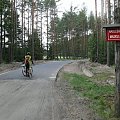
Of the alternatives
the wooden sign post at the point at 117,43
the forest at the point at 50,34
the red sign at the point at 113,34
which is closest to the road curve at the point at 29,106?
the wooden sign post at the point at 117,43

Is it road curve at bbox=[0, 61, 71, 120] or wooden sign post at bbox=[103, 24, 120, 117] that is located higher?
wooden sign post at bbox=[103, 24, 120, 117]

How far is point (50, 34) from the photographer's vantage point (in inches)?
3629

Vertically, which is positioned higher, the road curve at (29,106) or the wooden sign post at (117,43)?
the wooden sign post at (117,43)

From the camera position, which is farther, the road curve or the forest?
the forest

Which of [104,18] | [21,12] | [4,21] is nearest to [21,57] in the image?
[21,12]

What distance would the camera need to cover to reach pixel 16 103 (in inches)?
457

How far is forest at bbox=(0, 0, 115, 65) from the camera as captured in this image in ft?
167

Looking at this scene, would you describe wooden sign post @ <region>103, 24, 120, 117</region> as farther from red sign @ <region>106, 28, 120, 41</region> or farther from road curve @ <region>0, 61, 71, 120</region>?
road curve @ <region>0, 61, 71, 120</region>

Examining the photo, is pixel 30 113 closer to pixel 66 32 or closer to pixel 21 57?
pixel 21 57

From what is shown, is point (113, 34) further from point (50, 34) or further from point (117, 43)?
point (50, 34)

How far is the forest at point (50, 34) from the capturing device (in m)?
50.8

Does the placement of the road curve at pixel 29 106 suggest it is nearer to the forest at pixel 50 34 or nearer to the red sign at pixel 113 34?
the red sign at pixel 113 34

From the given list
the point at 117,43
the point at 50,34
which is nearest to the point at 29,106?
the point at 117,43

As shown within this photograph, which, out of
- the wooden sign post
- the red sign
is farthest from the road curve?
the red sign
